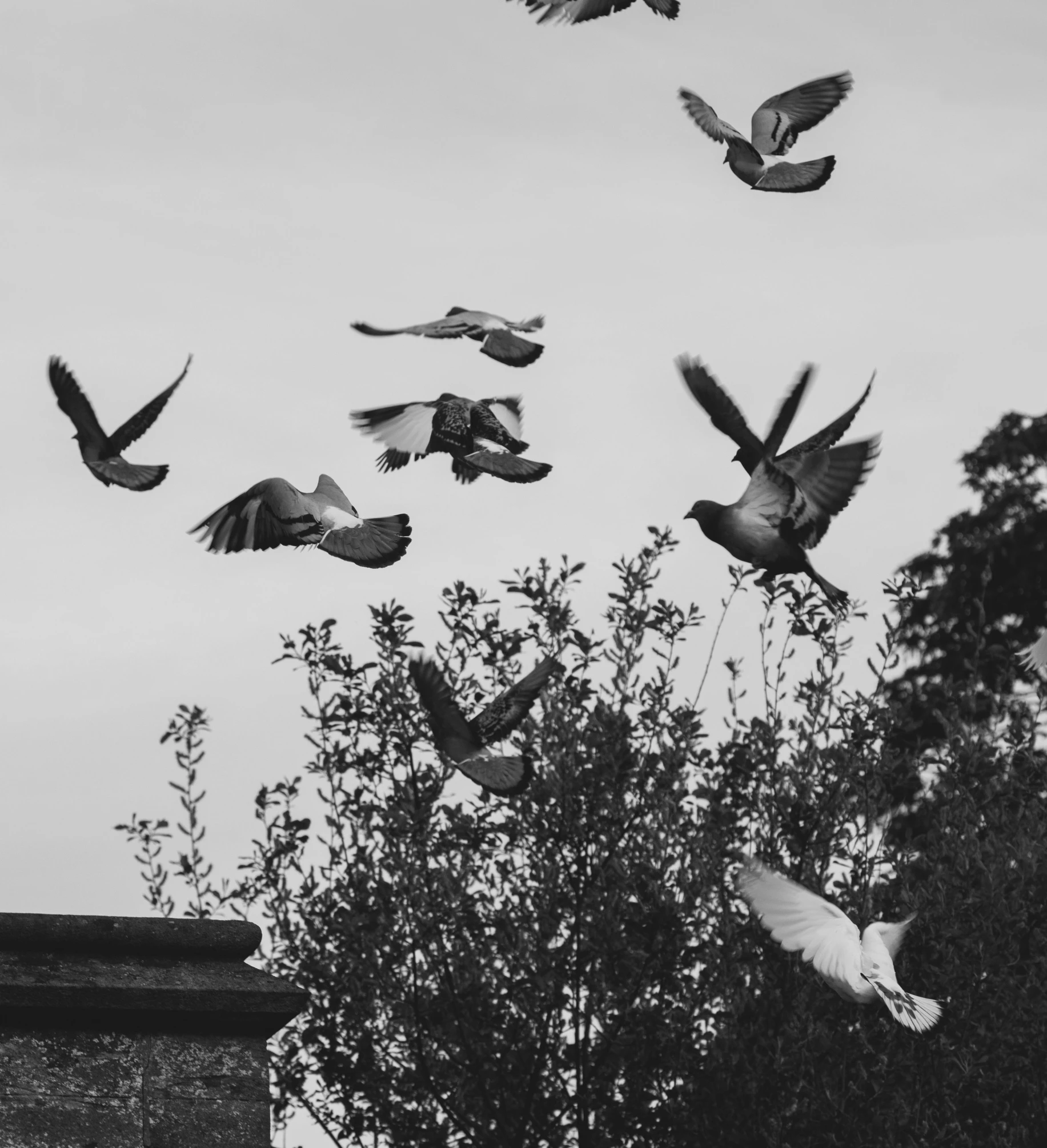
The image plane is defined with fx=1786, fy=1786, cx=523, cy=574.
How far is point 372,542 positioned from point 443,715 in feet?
4.27

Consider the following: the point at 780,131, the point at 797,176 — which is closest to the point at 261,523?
the point at 797,176

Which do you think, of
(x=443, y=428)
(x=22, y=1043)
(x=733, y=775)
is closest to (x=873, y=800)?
(x=733, y=775)

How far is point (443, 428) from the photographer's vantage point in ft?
21.9

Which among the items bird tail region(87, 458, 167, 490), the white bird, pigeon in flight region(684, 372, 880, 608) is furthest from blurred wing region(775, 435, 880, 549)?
the white bird

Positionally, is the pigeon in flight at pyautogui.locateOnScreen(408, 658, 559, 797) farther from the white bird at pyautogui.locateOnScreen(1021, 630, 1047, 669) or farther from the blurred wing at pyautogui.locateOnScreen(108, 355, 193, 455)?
the white bird at pyautogui.locateOnScreen(1021, 630, 1047, 669)

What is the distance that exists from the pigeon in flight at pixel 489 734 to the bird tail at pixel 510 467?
865mm

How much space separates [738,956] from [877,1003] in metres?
0.68

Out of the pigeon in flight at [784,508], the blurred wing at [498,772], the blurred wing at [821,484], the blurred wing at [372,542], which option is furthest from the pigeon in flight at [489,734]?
the blurred wing at [821,484]

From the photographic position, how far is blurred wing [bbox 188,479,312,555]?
588 centimetres

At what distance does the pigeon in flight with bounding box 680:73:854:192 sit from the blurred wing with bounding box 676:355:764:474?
3.87 feet

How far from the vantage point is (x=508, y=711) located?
707cm

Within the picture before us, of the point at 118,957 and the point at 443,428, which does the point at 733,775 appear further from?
the point at 118,957

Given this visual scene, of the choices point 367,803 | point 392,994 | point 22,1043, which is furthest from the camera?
point 367,803

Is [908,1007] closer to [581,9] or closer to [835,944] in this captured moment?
[835,944]
